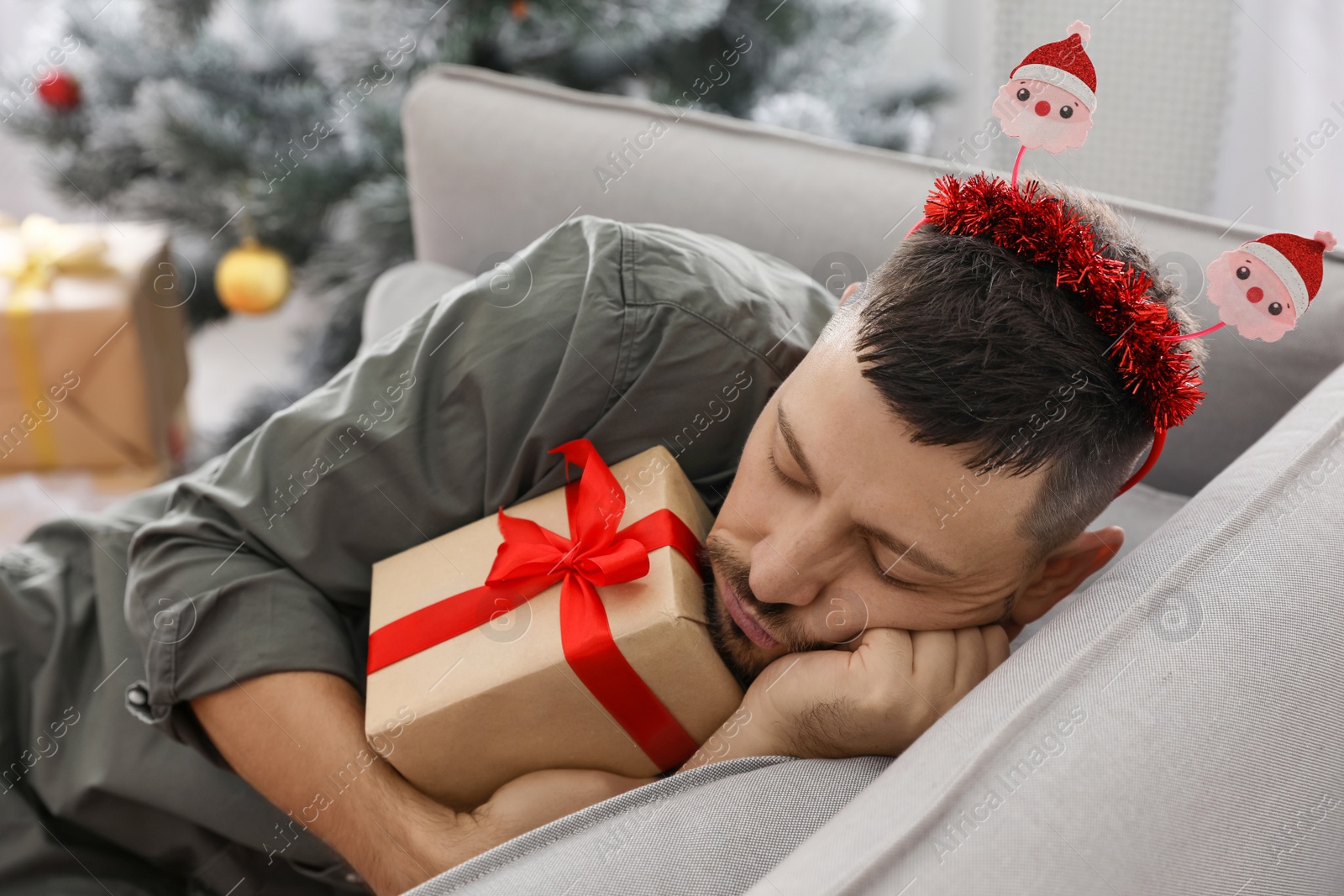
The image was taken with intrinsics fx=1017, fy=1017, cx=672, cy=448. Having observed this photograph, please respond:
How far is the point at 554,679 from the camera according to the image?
78 cm

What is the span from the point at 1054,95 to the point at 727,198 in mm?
610

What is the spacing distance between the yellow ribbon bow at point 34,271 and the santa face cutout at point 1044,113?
6.30 feet

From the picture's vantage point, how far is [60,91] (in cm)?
210

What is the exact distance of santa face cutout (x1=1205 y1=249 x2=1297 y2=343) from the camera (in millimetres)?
718

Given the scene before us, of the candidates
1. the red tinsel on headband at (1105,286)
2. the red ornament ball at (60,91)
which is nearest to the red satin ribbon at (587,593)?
the red tinsel on headband at (1105,286)

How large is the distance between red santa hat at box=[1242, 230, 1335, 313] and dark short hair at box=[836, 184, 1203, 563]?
8 cm

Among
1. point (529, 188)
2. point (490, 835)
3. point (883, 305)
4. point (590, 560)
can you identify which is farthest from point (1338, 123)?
point (490, 835)

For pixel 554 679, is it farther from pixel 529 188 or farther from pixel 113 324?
pixel 113 324

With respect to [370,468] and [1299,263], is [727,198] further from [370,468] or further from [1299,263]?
[1299,263]

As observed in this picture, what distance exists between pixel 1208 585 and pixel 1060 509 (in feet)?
0.39

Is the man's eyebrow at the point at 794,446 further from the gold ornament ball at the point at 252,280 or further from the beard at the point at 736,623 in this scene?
the gold ornament ball at the point at 252,280

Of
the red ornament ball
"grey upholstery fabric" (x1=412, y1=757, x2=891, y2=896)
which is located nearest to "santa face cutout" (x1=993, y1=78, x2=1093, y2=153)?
"grey upholstery fabric" (x1=412, y1=757, x2=891, y2=896)

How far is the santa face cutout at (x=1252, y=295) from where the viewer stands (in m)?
0.72

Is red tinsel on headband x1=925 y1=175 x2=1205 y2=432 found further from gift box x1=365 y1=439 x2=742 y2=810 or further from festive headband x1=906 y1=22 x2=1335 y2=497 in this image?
gift box x1=365 y1=439 x2=742 y2=810
